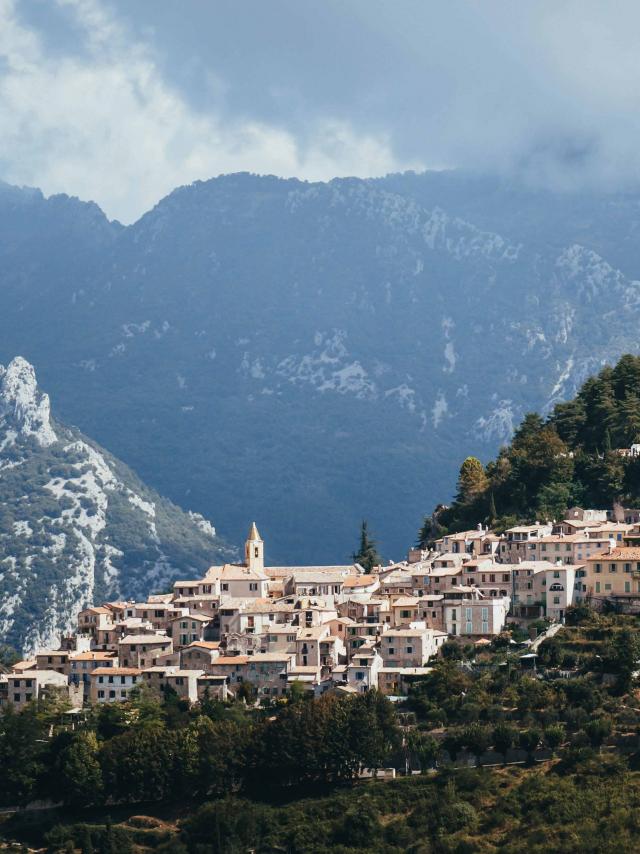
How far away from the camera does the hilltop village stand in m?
127

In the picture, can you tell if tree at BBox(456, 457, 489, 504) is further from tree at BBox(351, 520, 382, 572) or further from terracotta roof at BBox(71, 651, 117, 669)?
terracotta roof at BBox(71, 651, 117, 669)

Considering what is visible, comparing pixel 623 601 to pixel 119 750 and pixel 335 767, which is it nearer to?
pixel 335 767

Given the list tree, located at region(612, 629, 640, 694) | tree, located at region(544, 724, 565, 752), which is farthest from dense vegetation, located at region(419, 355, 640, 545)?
tree, located at region(544, 724, 565, 752)

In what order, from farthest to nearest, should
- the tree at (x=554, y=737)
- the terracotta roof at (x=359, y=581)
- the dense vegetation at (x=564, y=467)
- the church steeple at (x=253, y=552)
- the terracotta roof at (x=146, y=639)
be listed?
the church steeple at (x=253, y=552) → the dense vegetation at (x=564, y=467) → the terracotta roof at (x=359, y=581) → the terracotta roof at (x=146, y=639) → the tree at (x=554, y=737)

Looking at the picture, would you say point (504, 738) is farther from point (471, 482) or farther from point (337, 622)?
point (471, 482)

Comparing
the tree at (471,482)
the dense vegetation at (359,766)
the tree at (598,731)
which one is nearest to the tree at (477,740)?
the dense vegetation at (359,766)

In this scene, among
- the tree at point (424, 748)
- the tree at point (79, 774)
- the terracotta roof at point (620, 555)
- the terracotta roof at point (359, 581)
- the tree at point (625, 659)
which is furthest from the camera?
the terracotta roof at point (359, 581)

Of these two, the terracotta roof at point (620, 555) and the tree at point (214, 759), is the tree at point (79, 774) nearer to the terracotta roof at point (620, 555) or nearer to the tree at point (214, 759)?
the tree at point (214, 759)

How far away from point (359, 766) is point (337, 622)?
17.2m

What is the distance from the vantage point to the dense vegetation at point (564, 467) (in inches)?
5856

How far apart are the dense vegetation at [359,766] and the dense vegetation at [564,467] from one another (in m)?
25.9

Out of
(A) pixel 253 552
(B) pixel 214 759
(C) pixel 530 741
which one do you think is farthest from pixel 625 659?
(A) pixel 253 552

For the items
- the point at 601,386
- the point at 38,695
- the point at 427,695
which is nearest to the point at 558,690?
the point at 427,695

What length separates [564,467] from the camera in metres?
151
